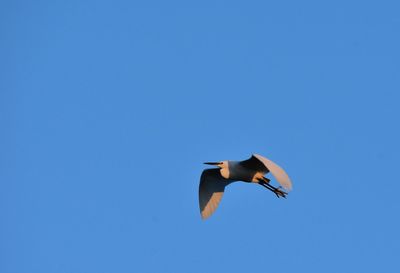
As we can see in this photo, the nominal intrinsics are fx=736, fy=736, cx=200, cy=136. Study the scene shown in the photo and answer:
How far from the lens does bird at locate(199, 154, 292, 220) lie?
1600 cm

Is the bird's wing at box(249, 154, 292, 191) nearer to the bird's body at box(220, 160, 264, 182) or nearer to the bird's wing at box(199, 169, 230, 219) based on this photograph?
the bird's body at box(220, 160, 264, 182)

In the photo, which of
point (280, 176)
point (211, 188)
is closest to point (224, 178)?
point (211, 188)

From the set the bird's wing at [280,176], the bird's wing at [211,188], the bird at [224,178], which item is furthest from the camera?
the bird's wing at [211,188]

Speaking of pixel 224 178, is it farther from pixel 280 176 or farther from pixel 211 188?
pixel 280 176

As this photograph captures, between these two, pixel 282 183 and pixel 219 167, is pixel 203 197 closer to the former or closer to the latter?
pixel 219 167

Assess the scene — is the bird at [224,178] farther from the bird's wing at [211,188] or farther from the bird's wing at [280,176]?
the bird's wing at [280,176]

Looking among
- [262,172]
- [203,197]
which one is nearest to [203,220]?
[203,197]

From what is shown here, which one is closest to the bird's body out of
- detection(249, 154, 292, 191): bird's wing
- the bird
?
the bird

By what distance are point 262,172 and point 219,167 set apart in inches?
39.3

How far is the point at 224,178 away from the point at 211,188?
1.24 ft

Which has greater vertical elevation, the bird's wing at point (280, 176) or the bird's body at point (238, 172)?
the bird's body at point (238, 172)

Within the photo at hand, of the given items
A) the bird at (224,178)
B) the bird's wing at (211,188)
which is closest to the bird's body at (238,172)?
the bird at (224,178)

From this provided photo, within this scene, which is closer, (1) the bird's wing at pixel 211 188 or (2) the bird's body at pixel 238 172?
(2) the bird's body at pixel 238 172

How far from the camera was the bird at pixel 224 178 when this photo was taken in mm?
16000
